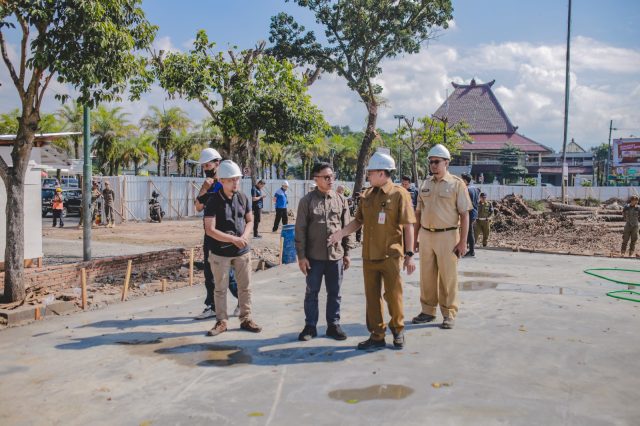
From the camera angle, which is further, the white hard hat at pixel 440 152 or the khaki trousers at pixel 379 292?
the white hard hat at pixel 440 152

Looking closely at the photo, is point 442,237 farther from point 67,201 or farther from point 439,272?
point 67,201

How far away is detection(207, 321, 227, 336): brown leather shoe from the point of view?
247 inches

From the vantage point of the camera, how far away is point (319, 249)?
238 inches

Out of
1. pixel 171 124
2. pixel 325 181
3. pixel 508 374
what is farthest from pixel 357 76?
pixel 171 124

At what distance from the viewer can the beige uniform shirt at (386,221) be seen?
18.7 feet

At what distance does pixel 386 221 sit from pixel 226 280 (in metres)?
1.97

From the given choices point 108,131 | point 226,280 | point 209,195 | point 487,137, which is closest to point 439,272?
point 226,280

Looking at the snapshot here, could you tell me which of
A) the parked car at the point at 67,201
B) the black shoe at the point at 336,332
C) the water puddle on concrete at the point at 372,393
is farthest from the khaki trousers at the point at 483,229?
the parked car at the point at 67,201

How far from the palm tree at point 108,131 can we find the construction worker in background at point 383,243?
→ 4085 cm

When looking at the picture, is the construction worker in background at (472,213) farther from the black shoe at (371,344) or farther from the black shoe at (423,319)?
the black shoe at (371,344)

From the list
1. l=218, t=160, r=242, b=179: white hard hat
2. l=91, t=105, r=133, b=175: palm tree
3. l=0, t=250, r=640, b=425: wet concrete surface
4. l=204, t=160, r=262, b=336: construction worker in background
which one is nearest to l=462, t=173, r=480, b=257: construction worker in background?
l=0, t=250, r=640, b=425: wet concrete surface

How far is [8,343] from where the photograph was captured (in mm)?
6164

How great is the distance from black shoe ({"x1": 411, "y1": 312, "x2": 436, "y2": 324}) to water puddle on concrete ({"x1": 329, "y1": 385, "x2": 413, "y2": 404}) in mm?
2236

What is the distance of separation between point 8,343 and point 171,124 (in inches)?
1662
